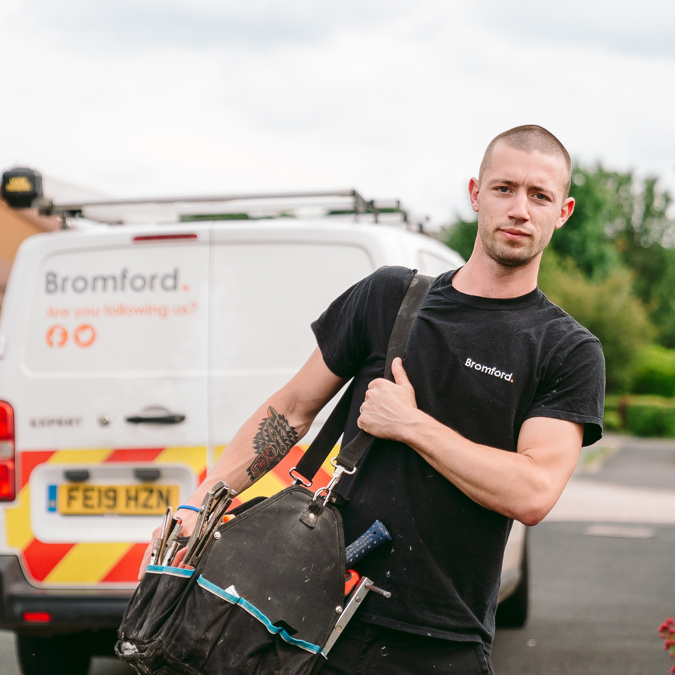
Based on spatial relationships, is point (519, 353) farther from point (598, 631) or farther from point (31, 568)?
point (598, 631)

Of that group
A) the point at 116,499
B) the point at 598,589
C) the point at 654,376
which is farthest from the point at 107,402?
the point at 654,376

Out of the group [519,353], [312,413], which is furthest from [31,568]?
[519,353]

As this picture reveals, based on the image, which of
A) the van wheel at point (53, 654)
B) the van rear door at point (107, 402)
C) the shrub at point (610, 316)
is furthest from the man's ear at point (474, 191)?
the shrub at point (610, 316)

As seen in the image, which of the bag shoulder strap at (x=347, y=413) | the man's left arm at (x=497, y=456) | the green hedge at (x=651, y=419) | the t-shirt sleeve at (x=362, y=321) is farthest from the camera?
the green hedge at (x=651, y=419)

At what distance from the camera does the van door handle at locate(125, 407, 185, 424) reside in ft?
14.0

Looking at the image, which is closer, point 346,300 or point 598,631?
point 346,300

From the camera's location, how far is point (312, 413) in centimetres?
269

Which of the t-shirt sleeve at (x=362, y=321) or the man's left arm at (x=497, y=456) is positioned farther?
the t-shirt sleeve at (x=362, y=321)

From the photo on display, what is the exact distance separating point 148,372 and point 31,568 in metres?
0.97

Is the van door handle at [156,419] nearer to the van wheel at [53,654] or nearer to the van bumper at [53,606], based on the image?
the van bumper at [53,606]

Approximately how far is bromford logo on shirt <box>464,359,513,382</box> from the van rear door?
2.10 meters

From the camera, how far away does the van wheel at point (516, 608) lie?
20.4 feet

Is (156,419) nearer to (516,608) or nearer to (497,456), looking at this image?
(497,456)

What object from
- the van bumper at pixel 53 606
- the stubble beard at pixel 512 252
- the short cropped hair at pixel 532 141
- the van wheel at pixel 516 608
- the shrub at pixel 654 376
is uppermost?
the short cropped hair at pixel 532 141
